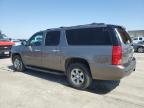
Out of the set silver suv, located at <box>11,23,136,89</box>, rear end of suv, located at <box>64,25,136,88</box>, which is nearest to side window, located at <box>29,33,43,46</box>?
silver suv, located at <box>11,23,136,89</box>

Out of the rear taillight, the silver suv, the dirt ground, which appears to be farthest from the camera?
the silver suv

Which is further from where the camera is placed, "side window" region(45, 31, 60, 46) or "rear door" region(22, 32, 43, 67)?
"rear door" region(22, 32, 43, 67)

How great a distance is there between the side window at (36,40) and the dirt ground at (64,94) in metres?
1.38

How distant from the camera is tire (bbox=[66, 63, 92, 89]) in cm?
599

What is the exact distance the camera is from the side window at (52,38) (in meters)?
6.90

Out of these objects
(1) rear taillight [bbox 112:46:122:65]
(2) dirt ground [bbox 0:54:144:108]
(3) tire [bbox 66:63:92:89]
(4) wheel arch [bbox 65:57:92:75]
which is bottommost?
(2) dirt ground [bbox 0:54:144:108]

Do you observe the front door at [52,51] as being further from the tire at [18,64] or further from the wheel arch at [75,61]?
the tire at [18,64]

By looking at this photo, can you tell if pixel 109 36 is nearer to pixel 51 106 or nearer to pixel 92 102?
pixel 92 102

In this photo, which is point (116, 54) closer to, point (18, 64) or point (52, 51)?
point (52, 51)

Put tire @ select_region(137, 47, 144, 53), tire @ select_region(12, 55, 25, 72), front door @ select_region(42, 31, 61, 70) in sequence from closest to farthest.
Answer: front door @ select_region(42, 31, 61, 70), tire @ select_region(12, 55, 25, 72), tire @ select_region(137, 47, 144, 53)

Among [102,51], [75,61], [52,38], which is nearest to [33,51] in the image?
[52,38]

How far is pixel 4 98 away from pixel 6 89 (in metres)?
0.86

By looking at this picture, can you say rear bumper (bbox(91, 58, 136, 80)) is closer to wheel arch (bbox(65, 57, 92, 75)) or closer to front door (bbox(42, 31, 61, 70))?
wheel arch (bbox(65, 57, 92, 75))

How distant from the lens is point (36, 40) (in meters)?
7.93
